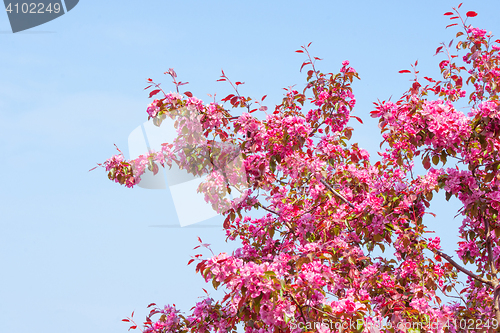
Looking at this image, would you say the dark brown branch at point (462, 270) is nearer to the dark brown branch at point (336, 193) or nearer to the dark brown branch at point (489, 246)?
the dark brown branch at point (489, 246)

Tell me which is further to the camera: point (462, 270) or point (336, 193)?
point (336, 193)

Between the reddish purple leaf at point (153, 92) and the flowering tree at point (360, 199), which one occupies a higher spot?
the reddish purple leaf at point (153, 92)

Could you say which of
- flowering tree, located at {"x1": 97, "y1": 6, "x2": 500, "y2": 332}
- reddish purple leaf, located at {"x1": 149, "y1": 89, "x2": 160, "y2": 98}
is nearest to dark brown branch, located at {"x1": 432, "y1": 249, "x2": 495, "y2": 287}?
flowering tree, located at {"x1": 97, "y1": 6, "x2": 500, "y2": 332}

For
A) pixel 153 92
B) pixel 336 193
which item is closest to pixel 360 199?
pixel 336 193

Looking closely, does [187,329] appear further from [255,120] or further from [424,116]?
[424,116]

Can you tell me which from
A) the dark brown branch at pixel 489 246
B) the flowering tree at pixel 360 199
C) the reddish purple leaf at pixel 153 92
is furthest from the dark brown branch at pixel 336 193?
the reddish purple leaf at pixel 153 92

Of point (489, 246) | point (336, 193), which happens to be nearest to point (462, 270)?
point (489, 246)

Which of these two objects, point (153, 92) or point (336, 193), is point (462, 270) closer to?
point (336, 193)

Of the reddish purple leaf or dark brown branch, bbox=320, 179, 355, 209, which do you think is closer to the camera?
the reddish purple leaf

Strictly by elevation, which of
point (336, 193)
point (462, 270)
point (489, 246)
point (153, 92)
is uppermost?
point (153, 92)

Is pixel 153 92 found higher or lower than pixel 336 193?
higher

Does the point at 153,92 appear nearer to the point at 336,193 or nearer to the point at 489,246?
the point at 336,193

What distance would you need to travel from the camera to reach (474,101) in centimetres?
682

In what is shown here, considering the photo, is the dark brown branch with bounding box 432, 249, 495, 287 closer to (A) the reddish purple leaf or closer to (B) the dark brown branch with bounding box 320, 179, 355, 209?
(B) the dark brown branch with bounding box 320, 179, 355, 209
